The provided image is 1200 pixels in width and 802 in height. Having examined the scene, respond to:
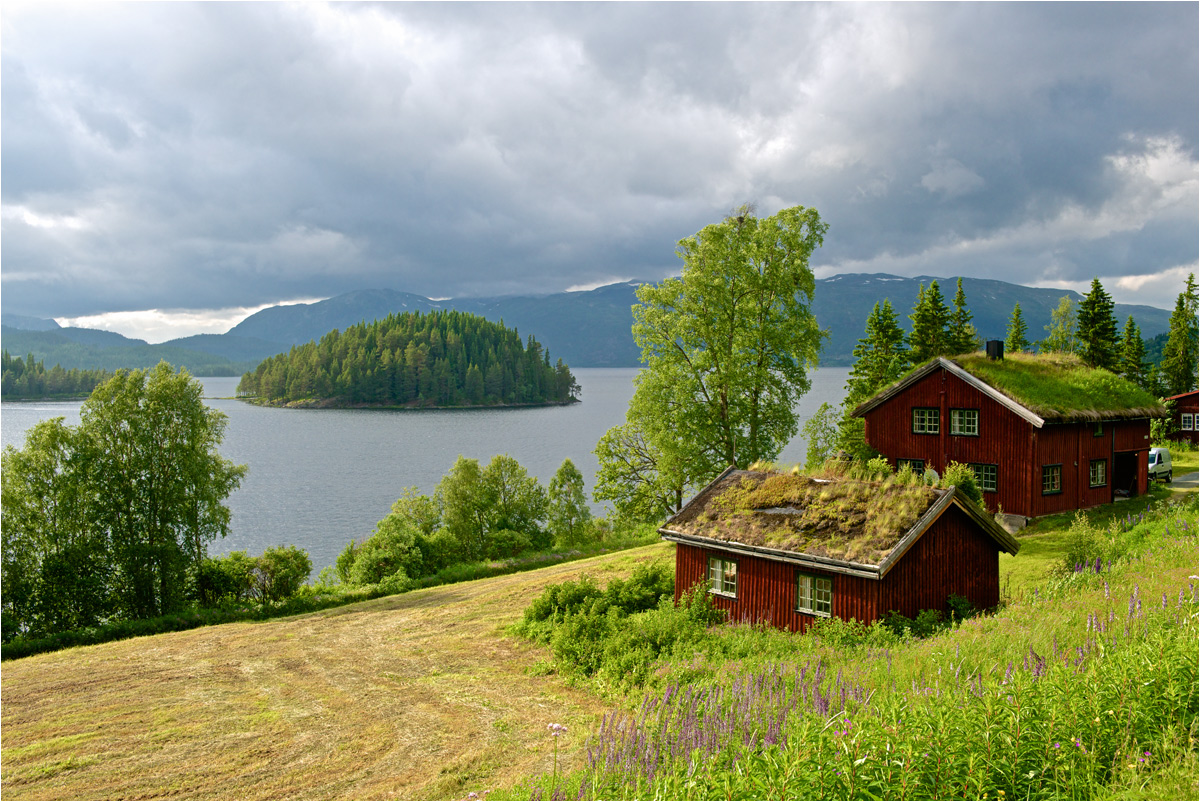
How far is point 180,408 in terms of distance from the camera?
122ft

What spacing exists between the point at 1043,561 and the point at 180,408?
40514 millimetres

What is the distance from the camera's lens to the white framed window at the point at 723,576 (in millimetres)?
19453

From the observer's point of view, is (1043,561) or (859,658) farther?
(1043,561)

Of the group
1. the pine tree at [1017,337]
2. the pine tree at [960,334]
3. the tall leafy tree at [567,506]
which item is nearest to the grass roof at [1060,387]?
the pine tree at [960,334]

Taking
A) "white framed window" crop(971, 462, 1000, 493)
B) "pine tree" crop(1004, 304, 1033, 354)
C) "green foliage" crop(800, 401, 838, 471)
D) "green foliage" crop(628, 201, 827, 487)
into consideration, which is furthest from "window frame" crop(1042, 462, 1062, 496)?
"pine tree" crop(1004, 304, 1033, 354)

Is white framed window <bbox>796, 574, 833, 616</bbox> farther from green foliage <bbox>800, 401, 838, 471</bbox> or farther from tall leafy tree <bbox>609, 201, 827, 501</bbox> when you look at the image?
green foliage <bbox>800, 401, 838, 471</bbox>

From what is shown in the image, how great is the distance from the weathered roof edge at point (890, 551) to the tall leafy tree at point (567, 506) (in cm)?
2831

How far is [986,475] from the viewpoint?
3091cm

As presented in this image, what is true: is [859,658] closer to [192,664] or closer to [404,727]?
→ [404,727]

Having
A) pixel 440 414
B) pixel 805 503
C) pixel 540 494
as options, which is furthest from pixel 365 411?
pixel 805 503

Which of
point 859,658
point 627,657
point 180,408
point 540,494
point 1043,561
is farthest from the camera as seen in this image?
point 540,494

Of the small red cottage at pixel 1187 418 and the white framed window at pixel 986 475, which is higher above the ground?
the small red cottage at pixel 1187 418

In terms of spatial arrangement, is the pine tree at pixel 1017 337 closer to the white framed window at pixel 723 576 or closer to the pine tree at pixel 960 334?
the pine tree at pixel 960 334

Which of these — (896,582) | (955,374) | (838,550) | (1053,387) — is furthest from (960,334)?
(838,550)
